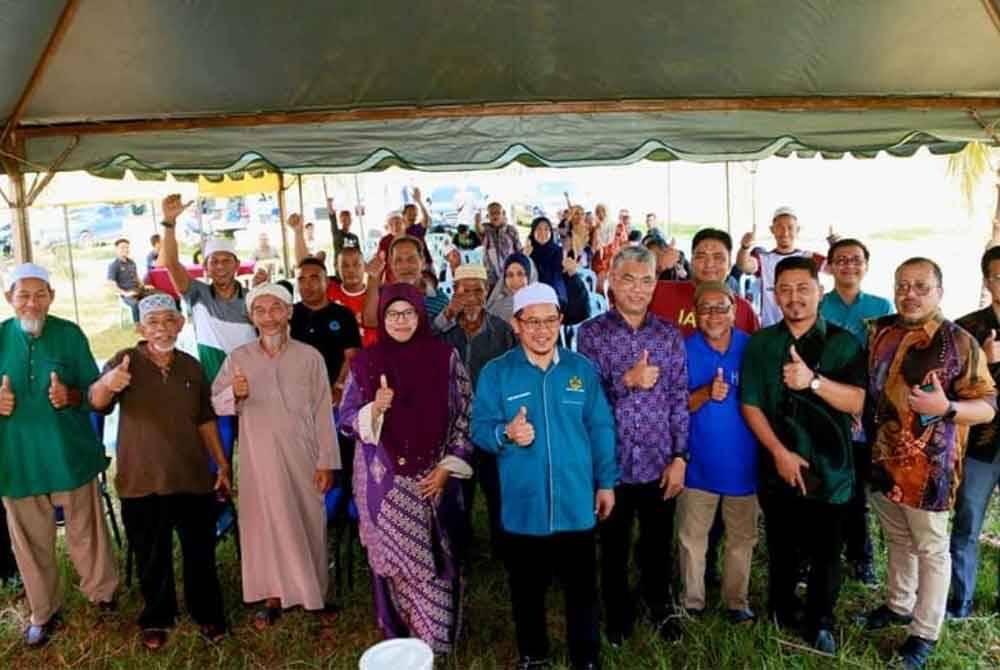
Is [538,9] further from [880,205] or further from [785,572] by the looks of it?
[880,205]

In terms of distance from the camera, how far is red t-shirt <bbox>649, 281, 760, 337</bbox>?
362cm

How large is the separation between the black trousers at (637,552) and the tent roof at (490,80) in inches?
77.1

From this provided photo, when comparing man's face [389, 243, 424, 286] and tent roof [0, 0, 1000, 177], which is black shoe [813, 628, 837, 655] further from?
man's face [389, 243, 424, 286]

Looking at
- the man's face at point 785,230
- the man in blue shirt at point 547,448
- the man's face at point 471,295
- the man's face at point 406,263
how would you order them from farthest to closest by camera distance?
the man's face at point 785,230 < the man's face at point 406,263 < the man's face at point 471,295 < the man in blue shirt at point 547,448

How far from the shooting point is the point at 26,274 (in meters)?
3.46

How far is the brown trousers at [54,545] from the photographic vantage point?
3.60 metres

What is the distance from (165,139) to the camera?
13.5ft

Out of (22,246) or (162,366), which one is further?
(22,246)

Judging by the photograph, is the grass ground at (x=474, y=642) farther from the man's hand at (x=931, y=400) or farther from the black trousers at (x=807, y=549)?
the man's hand at (x=931, y=400)

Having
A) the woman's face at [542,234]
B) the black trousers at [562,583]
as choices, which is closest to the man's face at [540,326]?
the black trousers at [562,583]

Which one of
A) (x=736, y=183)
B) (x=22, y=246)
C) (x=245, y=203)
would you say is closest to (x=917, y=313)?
→ (x=22, y=246)

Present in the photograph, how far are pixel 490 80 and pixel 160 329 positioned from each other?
209 cm

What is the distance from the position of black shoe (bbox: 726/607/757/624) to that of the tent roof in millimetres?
2368

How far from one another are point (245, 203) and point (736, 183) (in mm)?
15990
